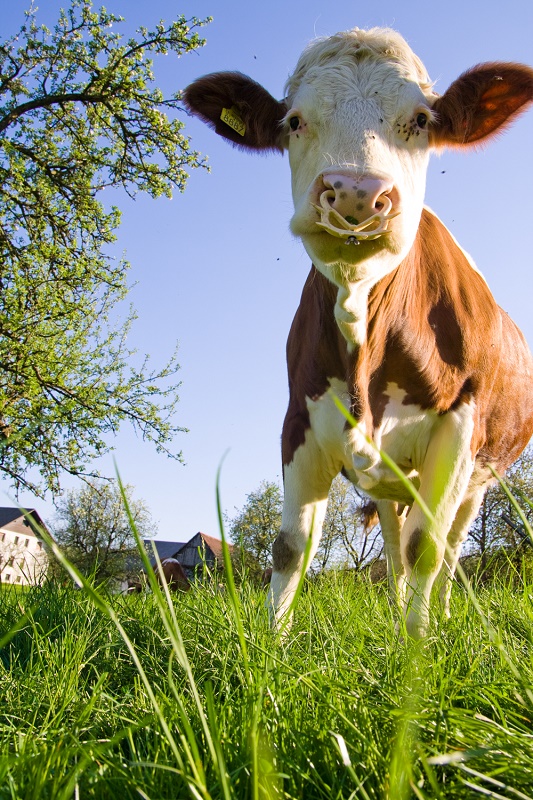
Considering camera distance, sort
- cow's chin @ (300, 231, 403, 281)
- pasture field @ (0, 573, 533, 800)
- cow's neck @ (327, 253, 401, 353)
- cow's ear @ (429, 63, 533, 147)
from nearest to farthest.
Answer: pasture field @ (0, 573, 533, 800) → cow's chin @ (300, 231, 403, 281) → cow's neck @ (327, 253, 401, 353) → cow's ear @ (429, 63, 533, 147)

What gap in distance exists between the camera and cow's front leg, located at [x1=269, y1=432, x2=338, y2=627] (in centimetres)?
395

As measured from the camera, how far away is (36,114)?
14.3m

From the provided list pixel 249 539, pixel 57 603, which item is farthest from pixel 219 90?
pixel 249 539

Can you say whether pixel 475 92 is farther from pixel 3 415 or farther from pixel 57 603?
pixel 3 415

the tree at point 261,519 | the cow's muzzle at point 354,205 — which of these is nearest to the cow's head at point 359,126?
the cow's muzzle at point 354,205

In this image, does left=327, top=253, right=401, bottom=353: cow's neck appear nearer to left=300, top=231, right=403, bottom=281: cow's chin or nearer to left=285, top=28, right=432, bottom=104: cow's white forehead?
left=300, top=231, right=403, bottom=281: cow's chin

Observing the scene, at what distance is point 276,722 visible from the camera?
1.39m

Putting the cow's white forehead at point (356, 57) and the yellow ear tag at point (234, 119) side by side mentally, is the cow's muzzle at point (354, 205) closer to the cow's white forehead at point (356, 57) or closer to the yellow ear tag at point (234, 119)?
the cow's white forehead at point (356, 57)

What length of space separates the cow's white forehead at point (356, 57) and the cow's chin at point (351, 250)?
43.4 inches

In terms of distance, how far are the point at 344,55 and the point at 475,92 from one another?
796 millimetres

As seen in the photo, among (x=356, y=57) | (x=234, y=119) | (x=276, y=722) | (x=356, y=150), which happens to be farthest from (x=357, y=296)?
(x=276, y=722)

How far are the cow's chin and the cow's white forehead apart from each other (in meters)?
1.10

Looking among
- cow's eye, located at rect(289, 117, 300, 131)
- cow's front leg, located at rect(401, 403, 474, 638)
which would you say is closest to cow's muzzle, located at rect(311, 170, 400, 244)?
cow's eye, located at rect(289, 117, 300, 131)


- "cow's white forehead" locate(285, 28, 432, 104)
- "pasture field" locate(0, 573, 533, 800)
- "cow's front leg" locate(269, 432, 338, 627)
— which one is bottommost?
"pasture field" locate(0, 573, 533, 800)
